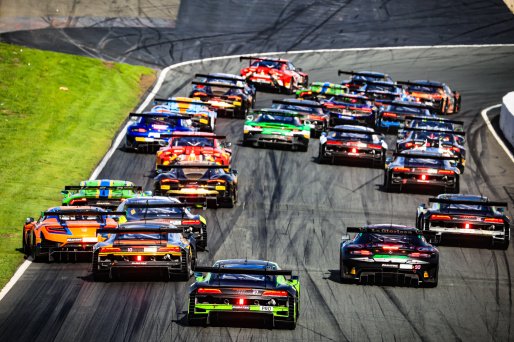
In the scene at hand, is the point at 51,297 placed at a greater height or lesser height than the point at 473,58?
lesser

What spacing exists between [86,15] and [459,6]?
76.6 feet

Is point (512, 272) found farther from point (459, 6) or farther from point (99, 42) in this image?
point (459, 6)

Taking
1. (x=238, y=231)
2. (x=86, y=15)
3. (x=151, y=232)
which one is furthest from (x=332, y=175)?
(x=86, y=15)

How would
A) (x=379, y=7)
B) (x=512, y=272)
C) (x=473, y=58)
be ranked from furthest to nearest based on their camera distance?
(x=379, y=7)
(x=473, y=58)
(x=512, y=272)

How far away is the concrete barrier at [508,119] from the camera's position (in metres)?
45.0

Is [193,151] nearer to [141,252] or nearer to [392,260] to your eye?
[141,252]

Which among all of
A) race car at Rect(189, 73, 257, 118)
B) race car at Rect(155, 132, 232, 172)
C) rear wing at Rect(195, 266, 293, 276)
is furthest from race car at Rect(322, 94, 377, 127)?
rear wing at Rect(195, 266, 293, 276)

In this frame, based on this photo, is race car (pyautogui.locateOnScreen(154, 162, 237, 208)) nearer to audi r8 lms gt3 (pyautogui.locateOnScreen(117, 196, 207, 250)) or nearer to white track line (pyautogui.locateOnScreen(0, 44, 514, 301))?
audi r8 lms gt3 (pyautogui.locateOnScreen(117, 196, 207, 250))

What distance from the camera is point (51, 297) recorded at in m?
21.8

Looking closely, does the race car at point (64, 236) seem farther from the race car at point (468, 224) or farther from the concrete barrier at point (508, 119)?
the concrete barrier at point (508, 119)

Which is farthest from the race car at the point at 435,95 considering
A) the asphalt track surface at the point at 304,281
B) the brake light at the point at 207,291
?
the brake light at the point at 207,291

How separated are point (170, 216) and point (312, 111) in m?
18.6

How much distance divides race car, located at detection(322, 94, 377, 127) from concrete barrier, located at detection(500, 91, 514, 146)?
5.31m

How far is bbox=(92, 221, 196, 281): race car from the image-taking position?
21.8 metres
